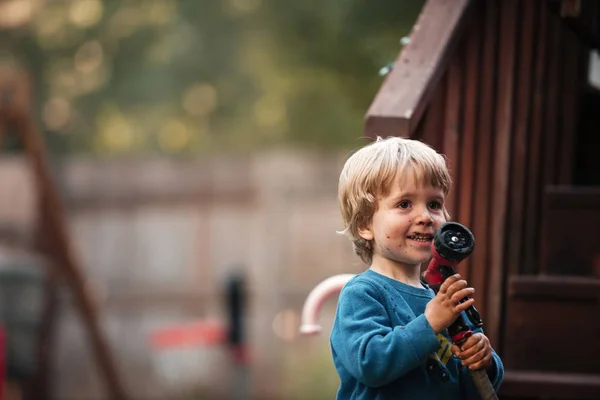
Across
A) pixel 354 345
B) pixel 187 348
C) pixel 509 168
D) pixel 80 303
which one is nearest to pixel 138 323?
pixel 187 348

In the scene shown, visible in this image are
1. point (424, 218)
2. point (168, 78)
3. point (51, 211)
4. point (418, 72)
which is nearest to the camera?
point (424, 218)

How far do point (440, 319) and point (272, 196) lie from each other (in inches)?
290

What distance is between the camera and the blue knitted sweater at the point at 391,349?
222cm

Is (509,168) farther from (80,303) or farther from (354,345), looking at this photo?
(80,303)

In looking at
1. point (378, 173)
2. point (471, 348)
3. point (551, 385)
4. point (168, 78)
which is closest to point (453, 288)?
point (471, 348)

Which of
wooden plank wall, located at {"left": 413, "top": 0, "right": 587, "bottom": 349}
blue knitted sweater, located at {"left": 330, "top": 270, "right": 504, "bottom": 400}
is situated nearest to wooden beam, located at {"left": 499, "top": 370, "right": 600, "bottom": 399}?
wooden plank wall, located at {"left": 413, "top": 0, "right": 587, "bottom": 349}

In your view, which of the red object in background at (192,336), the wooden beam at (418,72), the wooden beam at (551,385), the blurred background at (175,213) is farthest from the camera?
the blurred background at (175,213)

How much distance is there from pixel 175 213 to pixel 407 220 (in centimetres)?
761

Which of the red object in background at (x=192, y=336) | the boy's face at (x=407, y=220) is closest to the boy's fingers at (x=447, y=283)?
the boy's face at (x=407, y=220)

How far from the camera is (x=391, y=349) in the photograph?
2.21m

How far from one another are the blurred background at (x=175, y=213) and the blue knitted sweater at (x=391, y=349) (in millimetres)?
6332

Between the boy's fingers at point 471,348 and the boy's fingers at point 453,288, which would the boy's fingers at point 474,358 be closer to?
the boy's fingers at point 471,348

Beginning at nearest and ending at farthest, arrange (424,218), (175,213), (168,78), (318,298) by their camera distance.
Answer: (424,218), (318,298), (175,213), (168,78)

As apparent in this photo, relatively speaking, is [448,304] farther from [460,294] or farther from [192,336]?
[192,336]
